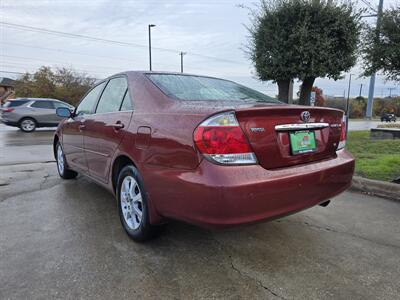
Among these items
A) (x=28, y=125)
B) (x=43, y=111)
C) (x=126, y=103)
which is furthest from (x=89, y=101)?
(x=28, y=125)

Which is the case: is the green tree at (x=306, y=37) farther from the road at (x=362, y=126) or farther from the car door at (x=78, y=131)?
the road at (x=362, y=126)

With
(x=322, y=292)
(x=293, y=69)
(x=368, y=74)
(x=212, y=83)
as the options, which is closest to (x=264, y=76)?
(x=293, y=69)

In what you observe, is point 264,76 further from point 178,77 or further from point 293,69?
point 178,77

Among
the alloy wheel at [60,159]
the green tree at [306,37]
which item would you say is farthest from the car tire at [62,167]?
the green tree at [306,37]

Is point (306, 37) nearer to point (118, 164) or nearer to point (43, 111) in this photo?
point (118, 164)

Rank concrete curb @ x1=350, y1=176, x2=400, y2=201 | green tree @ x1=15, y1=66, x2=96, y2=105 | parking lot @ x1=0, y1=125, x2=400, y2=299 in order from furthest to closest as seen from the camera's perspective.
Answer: green tree @ x1=15, y1=66, x2=96, y2=105
concrete curb @ x1=350, y1=176, x2=400, y2=201
parking lot @ x1=0, y1=125, x2=400, y2=299

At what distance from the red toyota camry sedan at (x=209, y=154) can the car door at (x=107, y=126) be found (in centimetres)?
2

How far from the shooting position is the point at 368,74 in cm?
927

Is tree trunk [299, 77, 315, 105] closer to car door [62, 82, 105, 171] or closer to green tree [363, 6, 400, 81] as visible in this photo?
green tree [363, 6, 400, 81]

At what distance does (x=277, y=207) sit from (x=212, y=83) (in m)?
1.64

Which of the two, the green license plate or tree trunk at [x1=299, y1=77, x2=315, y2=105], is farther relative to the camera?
tree trunk at [x1=299, y1=77, x2=315, y2=105]

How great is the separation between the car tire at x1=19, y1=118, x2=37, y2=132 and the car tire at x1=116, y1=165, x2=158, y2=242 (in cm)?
1389

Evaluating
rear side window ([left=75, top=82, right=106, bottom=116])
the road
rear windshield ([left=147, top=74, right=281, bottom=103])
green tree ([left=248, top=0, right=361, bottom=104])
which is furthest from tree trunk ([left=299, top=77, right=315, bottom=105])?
the road

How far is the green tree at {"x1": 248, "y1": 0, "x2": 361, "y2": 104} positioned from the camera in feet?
31.0
